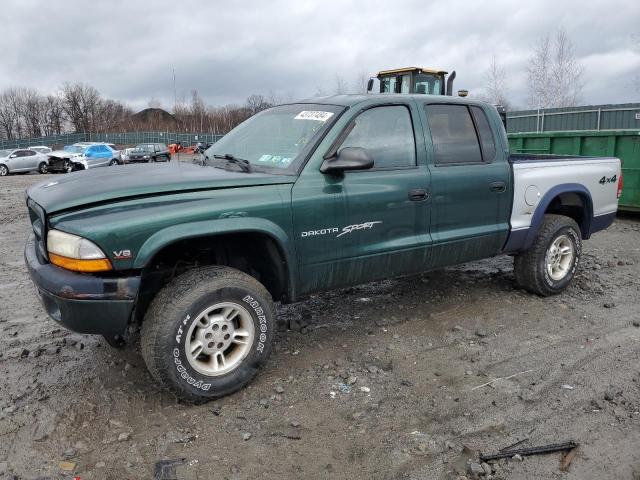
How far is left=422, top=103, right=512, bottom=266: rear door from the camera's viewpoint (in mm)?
4230

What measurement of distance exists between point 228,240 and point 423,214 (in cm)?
153

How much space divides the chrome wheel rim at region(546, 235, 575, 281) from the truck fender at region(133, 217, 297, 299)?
2.96 metres

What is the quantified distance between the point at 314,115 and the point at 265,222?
1.08 meters

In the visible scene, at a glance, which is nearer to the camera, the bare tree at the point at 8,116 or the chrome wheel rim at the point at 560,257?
the chrome wheel rim at the point at 560,257

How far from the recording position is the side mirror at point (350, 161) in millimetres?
3484

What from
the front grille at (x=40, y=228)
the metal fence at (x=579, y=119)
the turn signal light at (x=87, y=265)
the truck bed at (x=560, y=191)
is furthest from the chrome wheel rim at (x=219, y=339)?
the metal fence at (x=579, y=119)

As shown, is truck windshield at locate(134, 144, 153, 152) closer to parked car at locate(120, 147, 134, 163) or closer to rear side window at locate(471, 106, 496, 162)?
parked car at locate(120, 147, 134, 163)

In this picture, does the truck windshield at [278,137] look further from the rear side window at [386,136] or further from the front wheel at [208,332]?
the front wheel at [208,332]

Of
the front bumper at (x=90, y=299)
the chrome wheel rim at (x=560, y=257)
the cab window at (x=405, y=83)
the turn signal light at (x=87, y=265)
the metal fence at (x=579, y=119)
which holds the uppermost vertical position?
the cab window at (x=405, y=83)

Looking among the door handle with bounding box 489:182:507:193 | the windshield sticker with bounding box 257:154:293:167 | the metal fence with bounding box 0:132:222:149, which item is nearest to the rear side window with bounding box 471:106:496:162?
the door handle with bounding box 489:182:507:193

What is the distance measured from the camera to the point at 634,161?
949cm

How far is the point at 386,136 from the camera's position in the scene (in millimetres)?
4035

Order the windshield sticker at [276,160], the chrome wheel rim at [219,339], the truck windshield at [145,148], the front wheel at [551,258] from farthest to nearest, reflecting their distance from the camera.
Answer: the truck windshield at [145,148] < the front wheel at [551,258] < the windshield sticker at [276,160] < the chrome wheel rim at [219,339]

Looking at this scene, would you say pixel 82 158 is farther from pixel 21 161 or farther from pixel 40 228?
pixel 40 228
